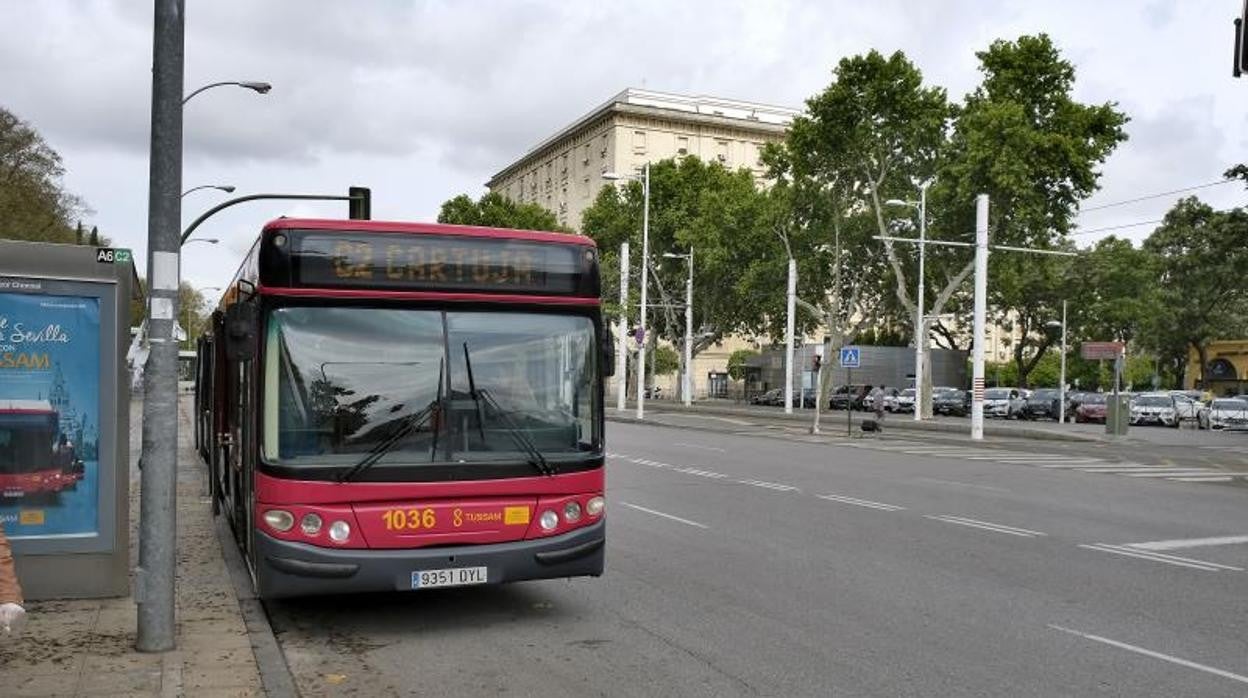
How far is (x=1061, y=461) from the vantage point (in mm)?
25938

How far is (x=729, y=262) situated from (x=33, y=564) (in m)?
57.0

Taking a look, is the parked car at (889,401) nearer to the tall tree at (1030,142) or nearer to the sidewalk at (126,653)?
the tall tree at (1030,142)

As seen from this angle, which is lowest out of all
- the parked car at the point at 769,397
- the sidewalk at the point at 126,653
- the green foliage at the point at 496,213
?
the parked car at the point at 769,397

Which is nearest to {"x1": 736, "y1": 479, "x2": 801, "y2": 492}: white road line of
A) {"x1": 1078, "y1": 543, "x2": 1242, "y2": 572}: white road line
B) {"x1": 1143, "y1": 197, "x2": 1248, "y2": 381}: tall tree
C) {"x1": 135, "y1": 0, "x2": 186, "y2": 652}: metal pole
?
{"x1": 1078, "y1": 543, "x2": 1242, "y2": 572}: white road line

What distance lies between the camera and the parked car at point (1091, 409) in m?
53.8

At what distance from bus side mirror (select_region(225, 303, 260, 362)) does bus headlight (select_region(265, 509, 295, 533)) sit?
3.39 feet

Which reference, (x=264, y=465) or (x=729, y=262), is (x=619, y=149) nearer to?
(x=729, y=262)

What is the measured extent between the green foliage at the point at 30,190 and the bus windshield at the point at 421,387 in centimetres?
4309

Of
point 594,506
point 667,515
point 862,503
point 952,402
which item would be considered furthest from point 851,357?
point 594,506

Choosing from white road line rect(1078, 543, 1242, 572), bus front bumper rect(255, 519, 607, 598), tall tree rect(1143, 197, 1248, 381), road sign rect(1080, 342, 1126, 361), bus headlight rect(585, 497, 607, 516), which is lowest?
white road line rect(1078, 543, 1242, 572)

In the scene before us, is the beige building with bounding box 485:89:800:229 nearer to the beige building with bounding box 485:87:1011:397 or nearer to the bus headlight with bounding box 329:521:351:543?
the beige building with bounding box 485:87:1011:397

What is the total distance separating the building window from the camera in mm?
94625

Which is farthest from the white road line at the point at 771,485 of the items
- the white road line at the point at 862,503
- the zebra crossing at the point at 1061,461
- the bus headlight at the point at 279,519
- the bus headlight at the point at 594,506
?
the bus headlight at the point at 279,519

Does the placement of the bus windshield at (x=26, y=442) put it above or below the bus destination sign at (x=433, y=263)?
below
